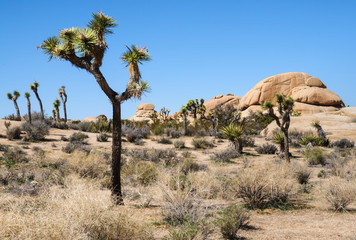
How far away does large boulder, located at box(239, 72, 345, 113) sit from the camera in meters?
48.5

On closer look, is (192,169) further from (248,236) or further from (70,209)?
(70,209)

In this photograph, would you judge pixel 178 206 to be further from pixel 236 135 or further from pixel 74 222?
pixel 236 135

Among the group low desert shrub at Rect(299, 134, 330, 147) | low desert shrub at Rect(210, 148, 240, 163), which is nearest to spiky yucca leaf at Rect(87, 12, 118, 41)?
low desert shrub at Rect(210, 148, 240, 163)

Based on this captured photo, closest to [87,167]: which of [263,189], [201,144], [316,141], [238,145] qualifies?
[263,189]

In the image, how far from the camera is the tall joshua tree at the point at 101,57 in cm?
796

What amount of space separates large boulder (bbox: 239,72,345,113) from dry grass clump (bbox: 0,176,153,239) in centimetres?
4860

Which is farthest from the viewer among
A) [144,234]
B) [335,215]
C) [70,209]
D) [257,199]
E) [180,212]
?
[257,199]

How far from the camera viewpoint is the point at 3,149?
62.1 feet

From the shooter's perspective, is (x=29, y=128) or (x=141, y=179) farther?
(x=29, y=128)

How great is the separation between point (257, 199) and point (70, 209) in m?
5.87

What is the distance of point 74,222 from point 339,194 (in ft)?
23.5

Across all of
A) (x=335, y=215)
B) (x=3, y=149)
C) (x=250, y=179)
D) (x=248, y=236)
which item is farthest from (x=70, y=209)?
(x=3, y=149)

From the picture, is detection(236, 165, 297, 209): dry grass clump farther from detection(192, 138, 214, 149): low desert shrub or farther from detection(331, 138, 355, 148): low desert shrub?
detection(331, 138, 355, 148): low desert shrub

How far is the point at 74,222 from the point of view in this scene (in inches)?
149
